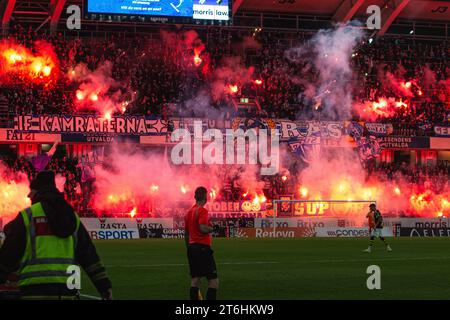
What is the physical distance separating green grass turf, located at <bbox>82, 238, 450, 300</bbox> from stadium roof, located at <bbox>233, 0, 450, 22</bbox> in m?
24.0

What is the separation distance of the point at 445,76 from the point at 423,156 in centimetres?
553

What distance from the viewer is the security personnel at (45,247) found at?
7555mm

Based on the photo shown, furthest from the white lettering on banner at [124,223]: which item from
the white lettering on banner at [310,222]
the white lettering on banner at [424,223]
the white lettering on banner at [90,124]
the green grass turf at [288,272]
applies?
the white lettering on banner at [424,223]

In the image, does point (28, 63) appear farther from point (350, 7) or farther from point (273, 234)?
point (350, 7)

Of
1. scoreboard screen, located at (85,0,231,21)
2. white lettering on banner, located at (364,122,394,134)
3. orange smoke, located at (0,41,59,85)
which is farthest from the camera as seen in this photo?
white lettering on banner, located at (364,122,394,134)

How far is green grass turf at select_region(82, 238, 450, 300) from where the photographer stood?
16297 mm

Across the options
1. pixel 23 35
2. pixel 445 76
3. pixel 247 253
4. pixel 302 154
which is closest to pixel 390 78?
pixel 445 76

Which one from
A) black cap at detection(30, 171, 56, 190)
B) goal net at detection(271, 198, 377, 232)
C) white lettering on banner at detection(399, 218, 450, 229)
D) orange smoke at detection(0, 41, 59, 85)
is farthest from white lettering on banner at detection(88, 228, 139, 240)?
black cap at detection(30, 171, 56, 190)

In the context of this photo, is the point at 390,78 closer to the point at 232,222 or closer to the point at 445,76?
the point at 445,76

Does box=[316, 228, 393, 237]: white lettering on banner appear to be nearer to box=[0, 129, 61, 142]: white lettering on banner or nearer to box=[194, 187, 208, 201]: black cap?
box=[0, 129, 61, 142]: white lettering on banner

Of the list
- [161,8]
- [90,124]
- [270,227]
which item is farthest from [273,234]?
[161,8]

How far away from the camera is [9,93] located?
45.4m

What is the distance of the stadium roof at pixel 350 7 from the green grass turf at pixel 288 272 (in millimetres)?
24024

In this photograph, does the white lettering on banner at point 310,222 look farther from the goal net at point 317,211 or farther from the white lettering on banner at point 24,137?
the white lettering on banner at point 24,137
